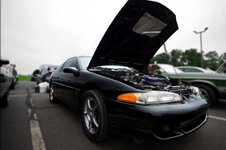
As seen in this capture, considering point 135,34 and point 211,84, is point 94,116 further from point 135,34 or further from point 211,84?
point 211,84

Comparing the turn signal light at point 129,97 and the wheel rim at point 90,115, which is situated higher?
the turn signal light at point 129,97

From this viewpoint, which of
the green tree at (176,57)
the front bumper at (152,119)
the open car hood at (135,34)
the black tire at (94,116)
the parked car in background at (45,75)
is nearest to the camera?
the front bumper at (152,119)

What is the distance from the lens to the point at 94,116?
1.85 meters

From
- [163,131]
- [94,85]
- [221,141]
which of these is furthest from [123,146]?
[221,141]

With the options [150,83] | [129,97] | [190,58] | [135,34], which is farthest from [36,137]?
[190,58]

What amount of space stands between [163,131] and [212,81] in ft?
10.6

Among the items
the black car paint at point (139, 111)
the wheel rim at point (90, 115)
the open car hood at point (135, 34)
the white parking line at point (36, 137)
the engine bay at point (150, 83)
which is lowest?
the white parking line at point (36, 137)

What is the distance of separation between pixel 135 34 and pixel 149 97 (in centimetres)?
152

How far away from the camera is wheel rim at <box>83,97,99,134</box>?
5.95 feet

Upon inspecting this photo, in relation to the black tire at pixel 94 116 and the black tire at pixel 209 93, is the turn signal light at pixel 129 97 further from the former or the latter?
the black tire at pixel 209 93

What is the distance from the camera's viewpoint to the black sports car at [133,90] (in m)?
1.31

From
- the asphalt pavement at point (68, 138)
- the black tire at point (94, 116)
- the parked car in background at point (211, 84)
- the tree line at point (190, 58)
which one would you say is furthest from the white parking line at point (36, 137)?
the tree line at point (190, 58)

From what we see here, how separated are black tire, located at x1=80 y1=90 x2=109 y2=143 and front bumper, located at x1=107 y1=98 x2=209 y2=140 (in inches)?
5.1

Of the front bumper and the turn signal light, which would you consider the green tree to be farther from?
the turn signal light
